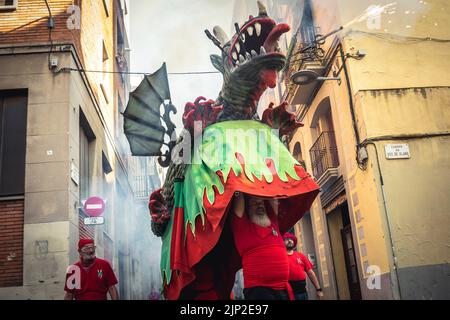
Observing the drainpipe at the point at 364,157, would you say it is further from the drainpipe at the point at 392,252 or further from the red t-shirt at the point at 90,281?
the red t-shirt at the point at 90,281

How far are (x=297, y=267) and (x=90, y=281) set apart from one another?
2.79m

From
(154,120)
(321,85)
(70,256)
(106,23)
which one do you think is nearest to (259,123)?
(154,120)

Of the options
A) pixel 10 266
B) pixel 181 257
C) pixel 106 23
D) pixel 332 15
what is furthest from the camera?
pixel 106 23

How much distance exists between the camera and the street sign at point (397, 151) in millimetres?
9695

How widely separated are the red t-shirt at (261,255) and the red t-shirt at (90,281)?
2.49 meters

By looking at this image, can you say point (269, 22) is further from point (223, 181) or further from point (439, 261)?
point (439, 261)

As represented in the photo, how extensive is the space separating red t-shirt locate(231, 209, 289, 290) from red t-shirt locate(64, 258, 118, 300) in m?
2.49

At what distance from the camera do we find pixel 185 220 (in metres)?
3.39

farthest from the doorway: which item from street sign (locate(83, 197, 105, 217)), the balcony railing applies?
street sign (locate(83, 197, 105, 217))

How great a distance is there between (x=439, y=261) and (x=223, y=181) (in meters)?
7.46

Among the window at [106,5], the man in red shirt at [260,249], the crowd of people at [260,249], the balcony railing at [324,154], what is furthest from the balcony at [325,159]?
the man in red shirt at [260,249]

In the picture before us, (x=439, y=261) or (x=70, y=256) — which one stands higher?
(x=70, y=256)

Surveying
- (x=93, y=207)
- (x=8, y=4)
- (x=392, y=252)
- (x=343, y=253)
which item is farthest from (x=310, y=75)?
(x=8, y=4)

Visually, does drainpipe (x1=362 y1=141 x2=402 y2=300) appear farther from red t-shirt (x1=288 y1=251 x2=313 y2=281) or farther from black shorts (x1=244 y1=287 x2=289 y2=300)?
black shorts (x1=244 y1=287 x2=289 y2=300)
